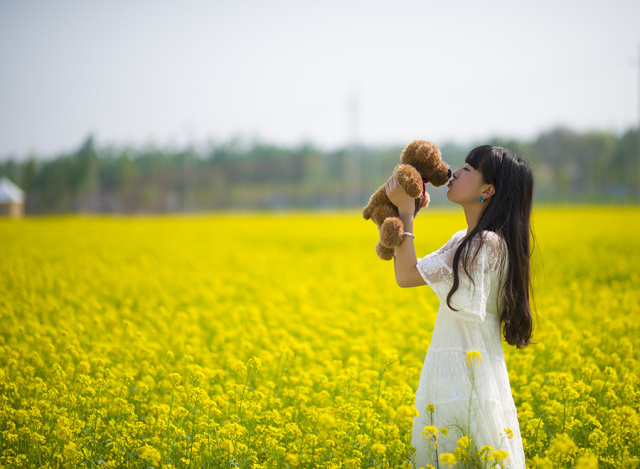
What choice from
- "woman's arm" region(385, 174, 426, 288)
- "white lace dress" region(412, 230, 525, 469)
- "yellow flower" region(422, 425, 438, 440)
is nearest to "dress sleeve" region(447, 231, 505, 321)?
"white lace dress" region(412, 230, 525, 469)

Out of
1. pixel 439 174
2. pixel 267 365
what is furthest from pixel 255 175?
pixel 439 174

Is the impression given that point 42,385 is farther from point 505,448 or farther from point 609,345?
point 609,345

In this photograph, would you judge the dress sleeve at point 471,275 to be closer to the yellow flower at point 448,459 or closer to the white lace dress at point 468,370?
the white lace dress at point 468,370

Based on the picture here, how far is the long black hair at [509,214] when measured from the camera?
2438 mm

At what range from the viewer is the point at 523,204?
8.13 ft

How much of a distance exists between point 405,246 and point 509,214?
46 centimetres

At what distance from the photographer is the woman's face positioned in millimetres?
2486

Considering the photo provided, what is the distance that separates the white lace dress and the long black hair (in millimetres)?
43

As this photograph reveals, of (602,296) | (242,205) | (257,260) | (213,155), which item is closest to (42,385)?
(602,296)

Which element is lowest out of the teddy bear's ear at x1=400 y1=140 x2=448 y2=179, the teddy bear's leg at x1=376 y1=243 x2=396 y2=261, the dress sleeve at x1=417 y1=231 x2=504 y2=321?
the dress sleeve at x1=417 y1=231 x2=504 y2=321

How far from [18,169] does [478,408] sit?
3085 inches

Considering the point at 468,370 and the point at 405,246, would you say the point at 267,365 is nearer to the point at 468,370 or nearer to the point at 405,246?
the point at 468,370

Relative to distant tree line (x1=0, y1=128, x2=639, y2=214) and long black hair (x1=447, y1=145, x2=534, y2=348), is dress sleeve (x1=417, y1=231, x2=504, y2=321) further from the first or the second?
distant tree line (x1=0, y1=128, x2=639, y2=214)

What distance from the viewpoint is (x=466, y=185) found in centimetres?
250
